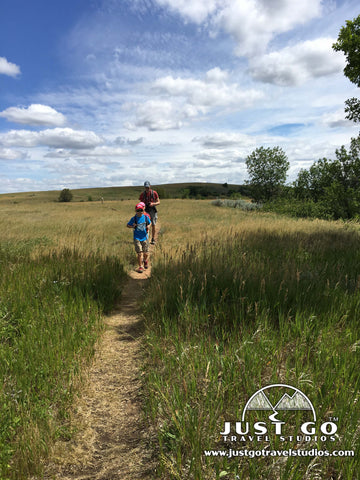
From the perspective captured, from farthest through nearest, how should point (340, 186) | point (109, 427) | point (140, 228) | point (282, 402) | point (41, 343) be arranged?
point (340, 186), point (140, 228), point (41, 343), point (109, 427), point (282, 402)

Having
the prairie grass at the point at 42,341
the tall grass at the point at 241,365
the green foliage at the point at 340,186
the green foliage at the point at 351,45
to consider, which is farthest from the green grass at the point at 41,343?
the green foliage at the point at 340,186

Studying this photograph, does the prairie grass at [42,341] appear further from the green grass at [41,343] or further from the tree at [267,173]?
the tree at [267,173]

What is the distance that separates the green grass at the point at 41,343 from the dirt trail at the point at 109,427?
167 mm

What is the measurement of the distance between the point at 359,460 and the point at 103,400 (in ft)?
7.86

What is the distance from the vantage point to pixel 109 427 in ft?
8.45

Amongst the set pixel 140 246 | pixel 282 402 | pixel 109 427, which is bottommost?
pixel 109 427

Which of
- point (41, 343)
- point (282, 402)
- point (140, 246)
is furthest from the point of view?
point (140, 246)

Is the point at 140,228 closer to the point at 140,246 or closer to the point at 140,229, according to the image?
the point at 140,229

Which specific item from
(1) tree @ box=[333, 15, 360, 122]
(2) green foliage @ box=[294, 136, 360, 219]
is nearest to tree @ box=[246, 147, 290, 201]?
(2) green foliage @ box=[294, 136, 360, 219]

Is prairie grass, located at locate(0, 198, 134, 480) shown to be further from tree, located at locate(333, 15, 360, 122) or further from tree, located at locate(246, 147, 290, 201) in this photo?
tree, located at locate(246, 147, 290, 201)

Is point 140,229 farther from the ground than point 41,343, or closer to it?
farther from the ground

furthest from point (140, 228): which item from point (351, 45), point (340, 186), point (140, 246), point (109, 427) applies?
point (340, 186)

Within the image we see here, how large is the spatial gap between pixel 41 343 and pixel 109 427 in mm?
1316

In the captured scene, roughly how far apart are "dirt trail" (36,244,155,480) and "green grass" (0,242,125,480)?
0.17 meters
